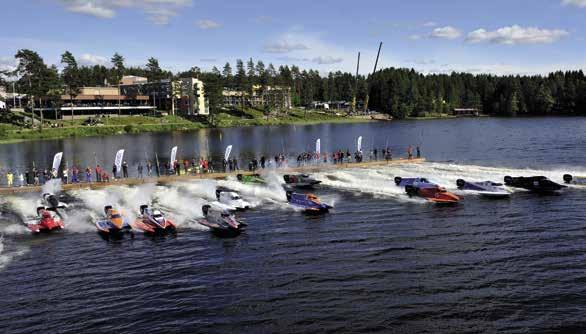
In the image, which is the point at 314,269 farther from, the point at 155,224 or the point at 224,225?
the point at 155,224

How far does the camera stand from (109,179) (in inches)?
2591

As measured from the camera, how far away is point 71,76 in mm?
176000

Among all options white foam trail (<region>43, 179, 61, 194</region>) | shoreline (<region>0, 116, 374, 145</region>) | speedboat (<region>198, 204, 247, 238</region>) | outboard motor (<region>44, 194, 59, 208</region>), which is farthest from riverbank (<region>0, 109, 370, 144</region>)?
speedboat (<region>198, 204, 247, 238</region>)

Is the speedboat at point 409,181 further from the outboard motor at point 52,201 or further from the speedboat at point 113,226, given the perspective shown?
the outboard motor at point 52,201

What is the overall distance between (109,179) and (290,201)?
29968 millimetres

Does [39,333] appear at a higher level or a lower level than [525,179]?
lower

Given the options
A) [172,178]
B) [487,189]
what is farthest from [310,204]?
[172,178]

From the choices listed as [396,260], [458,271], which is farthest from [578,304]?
[396,260]

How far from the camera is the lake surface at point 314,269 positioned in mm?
24438

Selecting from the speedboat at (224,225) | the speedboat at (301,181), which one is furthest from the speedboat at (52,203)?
the speedboat at (301,181)

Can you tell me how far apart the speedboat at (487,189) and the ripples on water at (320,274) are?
8.29 ft

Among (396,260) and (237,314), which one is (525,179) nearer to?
(396,260)

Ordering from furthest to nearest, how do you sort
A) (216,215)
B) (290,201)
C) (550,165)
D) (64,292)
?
(550,165)
(290,201)
(216,215)
(64,292)

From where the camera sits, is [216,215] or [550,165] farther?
[550,165]
